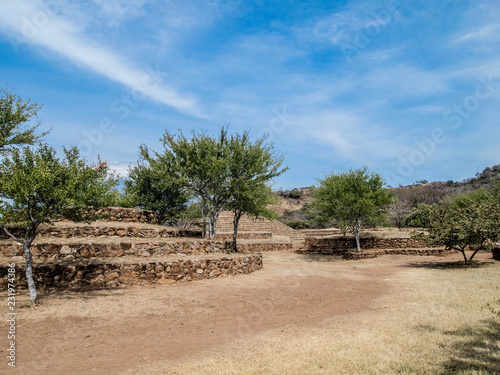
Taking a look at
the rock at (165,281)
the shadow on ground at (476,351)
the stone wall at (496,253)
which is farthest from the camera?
the stone wall at (496,253)

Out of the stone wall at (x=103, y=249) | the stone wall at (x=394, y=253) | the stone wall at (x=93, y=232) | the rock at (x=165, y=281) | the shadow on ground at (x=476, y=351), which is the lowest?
the stone wall at (x=394, y=253)

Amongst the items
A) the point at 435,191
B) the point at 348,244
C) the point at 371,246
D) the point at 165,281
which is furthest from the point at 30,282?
the point at 435,191

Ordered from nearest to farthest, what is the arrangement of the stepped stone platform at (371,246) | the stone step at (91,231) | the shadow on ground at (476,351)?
the shadow on ground at (476,351) < the stone step at (91,231) < the stepped stone platform at (371,246)

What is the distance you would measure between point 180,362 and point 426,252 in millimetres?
23175

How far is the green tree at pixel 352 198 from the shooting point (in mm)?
22891

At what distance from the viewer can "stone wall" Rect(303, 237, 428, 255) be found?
2558 centimetres

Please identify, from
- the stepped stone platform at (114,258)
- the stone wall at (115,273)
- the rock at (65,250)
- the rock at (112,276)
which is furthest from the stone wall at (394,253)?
the rock at (65,250)

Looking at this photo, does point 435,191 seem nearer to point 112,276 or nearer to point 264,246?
point 264,246

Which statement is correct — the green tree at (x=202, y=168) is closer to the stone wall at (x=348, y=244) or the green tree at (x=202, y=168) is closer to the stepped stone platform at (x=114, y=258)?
the stepped stone platform at (x=114, y=258)

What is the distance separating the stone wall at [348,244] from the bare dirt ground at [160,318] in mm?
13710

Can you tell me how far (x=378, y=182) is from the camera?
2473 cm

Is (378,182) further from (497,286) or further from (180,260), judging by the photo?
(180,260)

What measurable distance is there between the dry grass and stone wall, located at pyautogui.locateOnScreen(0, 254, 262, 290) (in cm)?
641

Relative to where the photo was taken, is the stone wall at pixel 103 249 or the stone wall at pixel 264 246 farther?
the stone wall at pixel 264 246
